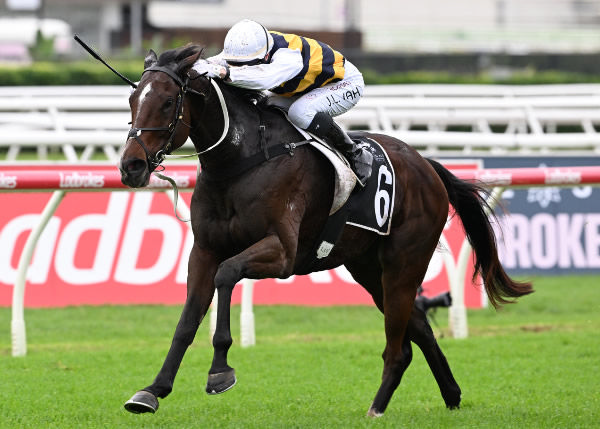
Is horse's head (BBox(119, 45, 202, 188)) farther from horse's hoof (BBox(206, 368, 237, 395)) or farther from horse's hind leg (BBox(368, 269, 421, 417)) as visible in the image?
horse's hind leg (BBox(368, 269, 421, 417))

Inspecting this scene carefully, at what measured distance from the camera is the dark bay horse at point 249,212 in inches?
162

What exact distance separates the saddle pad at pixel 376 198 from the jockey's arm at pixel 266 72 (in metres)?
0.72

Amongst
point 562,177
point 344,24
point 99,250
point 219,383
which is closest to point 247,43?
point 219,383

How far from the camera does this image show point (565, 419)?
15.5 ft

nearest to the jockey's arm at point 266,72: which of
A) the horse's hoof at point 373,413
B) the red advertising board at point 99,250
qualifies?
the horse's hoof at point 373,413

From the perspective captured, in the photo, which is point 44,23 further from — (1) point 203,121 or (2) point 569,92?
(1) point 203,121

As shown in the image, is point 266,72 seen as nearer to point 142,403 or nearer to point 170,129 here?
point 170,129

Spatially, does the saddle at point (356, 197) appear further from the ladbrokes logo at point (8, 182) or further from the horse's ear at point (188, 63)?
the ladbrokes logo at point (8, 182)

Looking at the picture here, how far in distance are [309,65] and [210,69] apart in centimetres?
52

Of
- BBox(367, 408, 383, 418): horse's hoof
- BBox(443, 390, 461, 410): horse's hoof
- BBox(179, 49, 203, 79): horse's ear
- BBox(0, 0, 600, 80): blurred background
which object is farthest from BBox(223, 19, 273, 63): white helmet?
BBox(0, 0, 600, 80): blurred background

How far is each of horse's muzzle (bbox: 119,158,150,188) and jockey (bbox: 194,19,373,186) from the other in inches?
21.2

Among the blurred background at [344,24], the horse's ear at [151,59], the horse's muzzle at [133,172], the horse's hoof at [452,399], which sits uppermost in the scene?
the horse's ear at [151,59]

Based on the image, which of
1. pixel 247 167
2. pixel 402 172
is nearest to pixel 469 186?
pixel 402 172

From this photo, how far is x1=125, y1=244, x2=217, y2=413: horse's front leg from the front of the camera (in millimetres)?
4012
